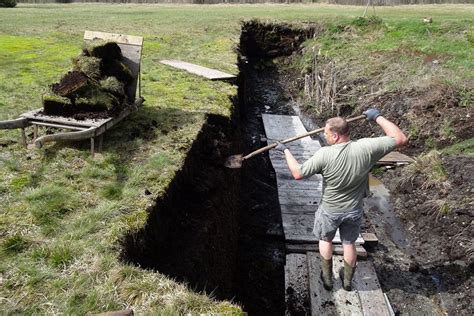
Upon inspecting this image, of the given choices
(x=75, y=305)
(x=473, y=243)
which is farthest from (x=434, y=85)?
(x=75, y=305)

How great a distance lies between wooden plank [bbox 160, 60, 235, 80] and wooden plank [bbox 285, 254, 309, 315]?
5.15 m

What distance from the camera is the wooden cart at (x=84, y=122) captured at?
5.38 metres

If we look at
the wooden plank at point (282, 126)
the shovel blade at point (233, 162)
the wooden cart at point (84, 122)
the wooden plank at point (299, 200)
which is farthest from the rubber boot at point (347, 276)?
the wooden plank at point (282, 126)

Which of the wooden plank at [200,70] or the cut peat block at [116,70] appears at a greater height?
the cut peat block at [116,70]

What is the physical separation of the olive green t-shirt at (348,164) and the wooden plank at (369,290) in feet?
5.95

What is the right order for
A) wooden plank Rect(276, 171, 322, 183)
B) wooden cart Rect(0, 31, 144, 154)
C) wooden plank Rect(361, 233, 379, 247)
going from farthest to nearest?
wooden plank Rect(276, 171, 322, 183) < wooden plank Rect(361, 233, 379, 247) < wooden cart Rect(0, 31, 144, 154)

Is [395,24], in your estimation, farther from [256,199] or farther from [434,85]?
[256,199]

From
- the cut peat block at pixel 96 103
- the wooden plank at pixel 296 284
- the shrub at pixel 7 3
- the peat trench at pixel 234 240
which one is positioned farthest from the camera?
the shrub at pixel 7 3

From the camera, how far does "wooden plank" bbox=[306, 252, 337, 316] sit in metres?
5.82

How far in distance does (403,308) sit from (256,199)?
4.00m

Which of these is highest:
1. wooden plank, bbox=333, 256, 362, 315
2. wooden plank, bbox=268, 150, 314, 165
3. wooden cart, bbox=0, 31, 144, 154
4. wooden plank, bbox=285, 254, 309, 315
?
wooden cart, bbox=0, 31, 144, 154

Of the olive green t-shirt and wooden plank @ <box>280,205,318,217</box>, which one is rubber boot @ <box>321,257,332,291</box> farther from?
wooden plank @ <box>280,205,318,217</box>

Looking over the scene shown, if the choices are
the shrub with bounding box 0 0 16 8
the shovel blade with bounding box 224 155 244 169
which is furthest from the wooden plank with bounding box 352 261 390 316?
the shrub with bounding box 0 0 16 8

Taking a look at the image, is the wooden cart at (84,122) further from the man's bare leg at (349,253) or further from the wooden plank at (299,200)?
the wooden plank at (299,200)
